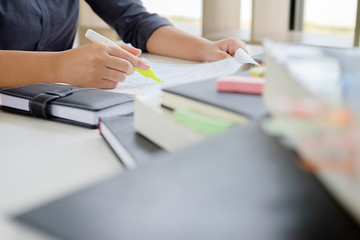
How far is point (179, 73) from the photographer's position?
2.96ft

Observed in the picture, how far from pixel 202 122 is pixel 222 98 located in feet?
0.15

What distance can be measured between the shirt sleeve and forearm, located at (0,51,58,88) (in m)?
0.43

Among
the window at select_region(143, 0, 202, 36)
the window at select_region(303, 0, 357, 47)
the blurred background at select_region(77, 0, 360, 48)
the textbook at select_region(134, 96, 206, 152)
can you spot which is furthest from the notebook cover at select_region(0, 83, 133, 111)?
the window at select_region(143, 0, 202, 36)

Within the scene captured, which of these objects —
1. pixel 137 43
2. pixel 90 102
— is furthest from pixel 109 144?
pixel 137 43

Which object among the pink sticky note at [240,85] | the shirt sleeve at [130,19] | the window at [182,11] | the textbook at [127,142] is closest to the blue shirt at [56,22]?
the shirt sleeve at [130,19]

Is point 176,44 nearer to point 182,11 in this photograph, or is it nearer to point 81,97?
point 81,97

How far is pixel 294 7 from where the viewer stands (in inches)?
90.0

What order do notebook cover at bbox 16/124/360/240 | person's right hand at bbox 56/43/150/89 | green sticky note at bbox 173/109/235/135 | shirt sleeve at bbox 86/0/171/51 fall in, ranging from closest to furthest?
notebook cover at bbox 16/124/360/240
green sticky note at bbox 173/109/235/135
person's right hand at bbox 56/43/150/89
shirt sleeve at bbox 86/0/171/51

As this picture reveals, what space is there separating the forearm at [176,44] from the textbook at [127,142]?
515 millimetres

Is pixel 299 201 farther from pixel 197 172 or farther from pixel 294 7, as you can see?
pixel 294 7

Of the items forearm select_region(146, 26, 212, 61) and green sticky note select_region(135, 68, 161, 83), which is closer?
green sticky note select_region(135, 68, 161, 83)

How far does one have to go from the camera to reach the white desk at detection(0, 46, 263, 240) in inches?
16.3

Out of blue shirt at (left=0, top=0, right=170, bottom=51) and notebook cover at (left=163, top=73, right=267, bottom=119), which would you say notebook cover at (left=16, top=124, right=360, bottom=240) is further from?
blue shirt at (left=0, top=0, right=170, bottom=51)

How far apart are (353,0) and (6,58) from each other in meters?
1.59
